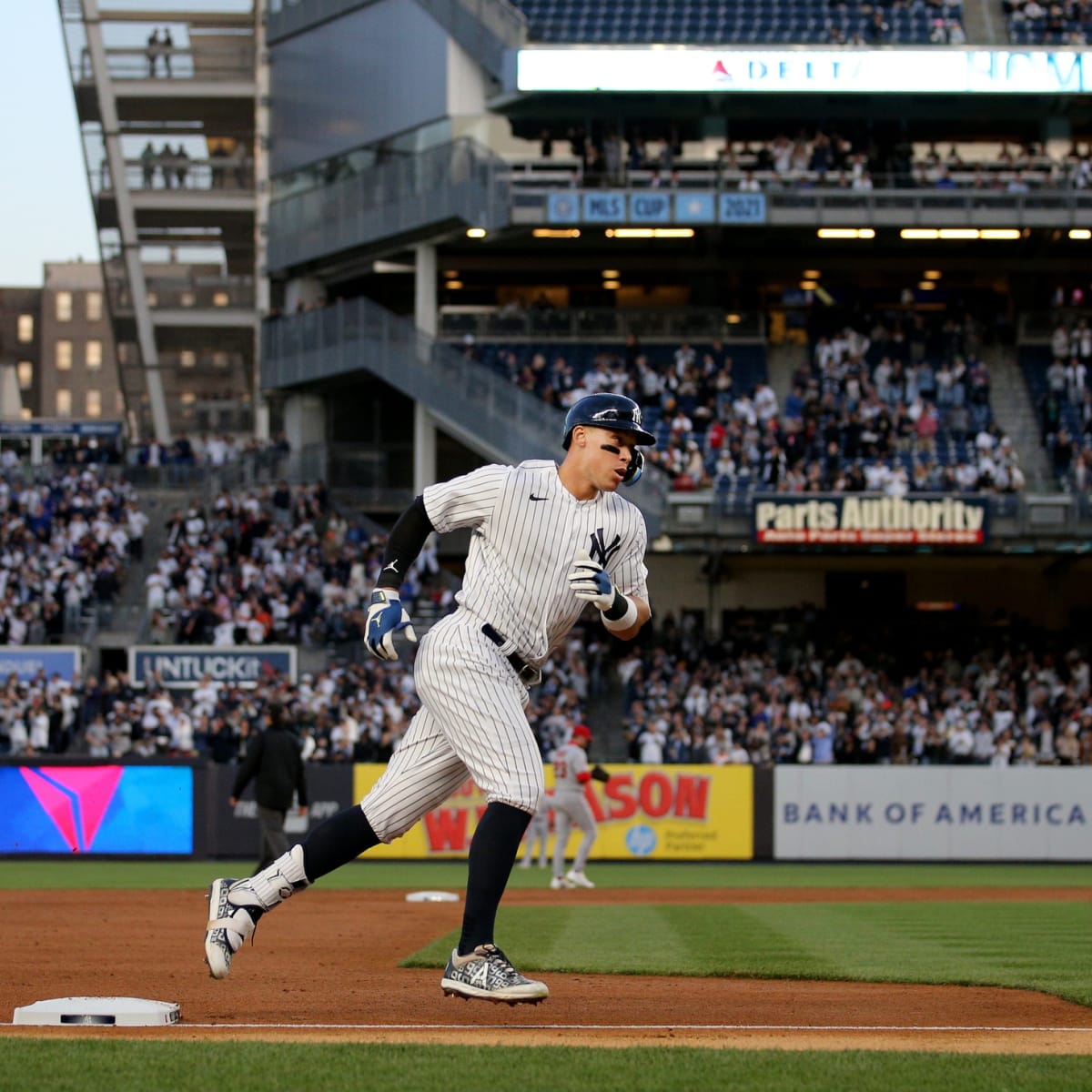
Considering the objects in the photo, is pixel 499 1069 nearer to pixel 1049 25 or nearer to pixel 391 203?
pixel 391 203

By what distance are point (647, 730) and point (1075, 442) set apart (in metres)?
12.2

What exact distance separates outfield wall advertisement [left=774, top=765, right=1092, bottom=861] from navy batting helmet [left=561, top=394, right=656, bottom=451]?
63.7 feet

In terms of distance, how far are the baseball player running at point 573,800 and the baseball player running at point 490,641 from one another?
1223cm

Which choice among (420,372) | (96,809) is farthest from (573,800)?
(420,372)

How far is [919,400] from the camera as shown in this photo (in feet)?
122

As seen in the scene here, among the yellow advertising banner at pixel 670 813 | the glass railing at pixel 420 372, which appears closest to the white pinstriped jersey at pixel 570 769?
the yellow advertising banner at pixel 670 813

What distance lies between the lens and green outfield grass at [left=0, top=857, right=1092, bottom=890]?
21.0m

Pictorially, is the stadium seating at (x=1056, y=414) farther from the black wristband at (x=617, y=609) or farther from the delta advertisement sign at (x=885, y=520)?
the black wristband at (x=617, y=609)

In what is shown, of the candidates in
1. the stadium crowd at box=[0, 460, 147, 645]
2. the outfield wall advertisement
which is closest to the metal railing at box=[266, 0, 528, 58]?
the stadium crowd at box=[0, 460, 147, 645]

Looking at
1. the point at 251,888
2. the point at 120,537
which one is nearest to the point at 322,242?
the point at 120,537

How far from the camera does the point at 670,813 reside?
85.8 ft

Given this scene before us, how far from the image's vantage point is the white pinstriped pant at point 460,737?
6.99 m

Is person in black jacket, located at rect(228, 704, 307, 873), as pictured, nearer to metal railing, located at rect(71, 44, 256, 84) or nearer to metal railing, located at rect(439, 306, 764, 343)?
metal railing, located at rect(439, 306, 764, 343)

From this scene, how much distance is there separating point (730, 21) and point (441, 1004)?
34984mm
